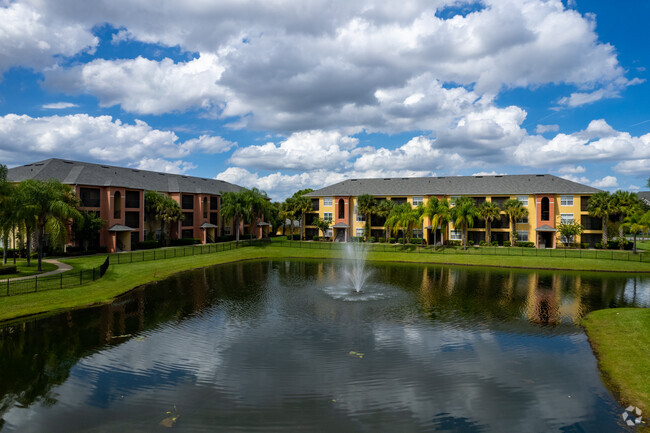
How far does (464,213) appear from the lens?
6675cm

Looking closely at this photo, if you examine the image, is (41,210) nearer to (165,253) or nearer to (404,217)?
(165,253)

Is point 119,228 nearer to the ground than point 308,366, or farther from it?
farther from it

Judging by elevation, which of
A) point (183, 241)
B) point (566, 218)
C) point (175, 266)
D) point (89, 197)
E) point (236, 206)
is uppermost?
point (89, 197)

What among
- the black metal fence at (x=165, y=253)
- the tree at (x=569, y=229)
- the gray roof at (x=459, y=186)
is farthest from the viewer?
the gray roof at (x=459, y=186)

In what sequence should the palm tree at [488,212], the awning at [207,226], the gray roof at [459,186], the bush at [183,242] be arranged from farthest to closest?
the awning at [207,226]
the gray roof at [459,186]
the bush at [183,242]
the palm tree at [488,212]

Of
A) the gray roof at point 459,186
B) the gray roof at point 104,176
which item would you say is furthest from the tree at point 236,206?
the gray roof at point 459,186

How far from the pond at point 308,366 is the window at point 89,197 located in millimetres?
33851

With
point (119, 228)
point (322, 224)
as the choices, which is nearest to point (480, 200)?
point (322, 224)

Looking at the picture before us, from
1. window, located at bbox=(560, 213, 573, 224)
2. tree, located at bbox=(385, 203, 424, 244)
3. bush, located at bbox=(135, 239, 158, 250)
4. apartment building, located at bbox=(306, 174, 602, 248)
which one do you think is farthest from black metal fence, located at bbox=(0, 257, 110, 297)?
window, located at bbox=(560, 213, 573, 224)

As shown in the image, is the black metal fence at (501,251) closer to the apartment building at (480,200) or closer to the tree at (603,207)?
the apartment building at (480,200)

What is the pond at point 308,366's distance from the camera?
45.2ft

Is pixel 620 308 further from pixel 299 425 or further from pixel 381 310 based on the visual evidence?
pixel 299 425

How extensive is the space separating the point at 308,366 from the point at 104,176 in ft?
196

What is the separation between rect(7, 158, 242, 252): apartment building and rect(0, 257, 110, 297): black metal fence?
24.7m
